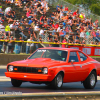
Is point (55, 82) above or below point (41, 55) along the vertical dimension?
below

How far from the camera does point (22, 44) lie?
20.9 metres

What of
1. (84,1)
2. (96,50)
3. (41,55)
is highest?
(84,1)

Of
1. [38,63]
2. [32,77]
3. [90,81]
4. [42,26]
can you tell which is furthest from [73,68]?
[42,26]

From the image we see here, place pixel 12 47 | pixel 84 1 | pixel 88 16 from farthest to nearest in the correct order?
pixel 84 1, pixel 88 16, pixel 12 47

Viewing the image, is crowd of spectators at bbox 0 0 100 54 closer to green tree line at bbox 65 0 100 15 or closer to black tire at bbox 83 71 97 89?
black tire at bbox 83 71 97 89

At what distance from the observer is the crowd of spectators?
856 inches

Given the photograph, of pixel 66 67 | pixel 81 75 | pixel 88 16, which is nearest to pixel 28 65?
pixel 66 67

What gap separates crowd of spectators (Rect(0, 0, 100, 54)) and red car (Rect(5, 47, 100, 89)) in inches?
421

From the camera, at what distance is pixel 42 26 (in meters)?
25.2

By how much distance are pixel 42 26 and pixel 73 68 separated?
15.8m

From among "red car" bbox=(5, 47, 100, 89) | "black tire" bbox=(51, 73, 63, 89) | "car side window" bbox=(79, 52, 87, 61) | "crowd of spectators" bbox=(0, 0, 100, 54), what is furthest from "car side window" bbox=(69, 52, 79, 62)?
"crowd of spectators" bbox=(0, 0, 100, 54)

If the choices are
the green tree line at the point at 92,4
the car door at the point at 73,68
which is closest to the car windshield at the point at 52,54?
the car door at the point at 73,68

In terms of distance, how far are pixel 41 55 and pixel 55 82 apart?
139 cm

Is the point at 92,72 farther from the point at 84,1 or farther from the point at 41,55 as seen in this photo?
the point at 84,1
